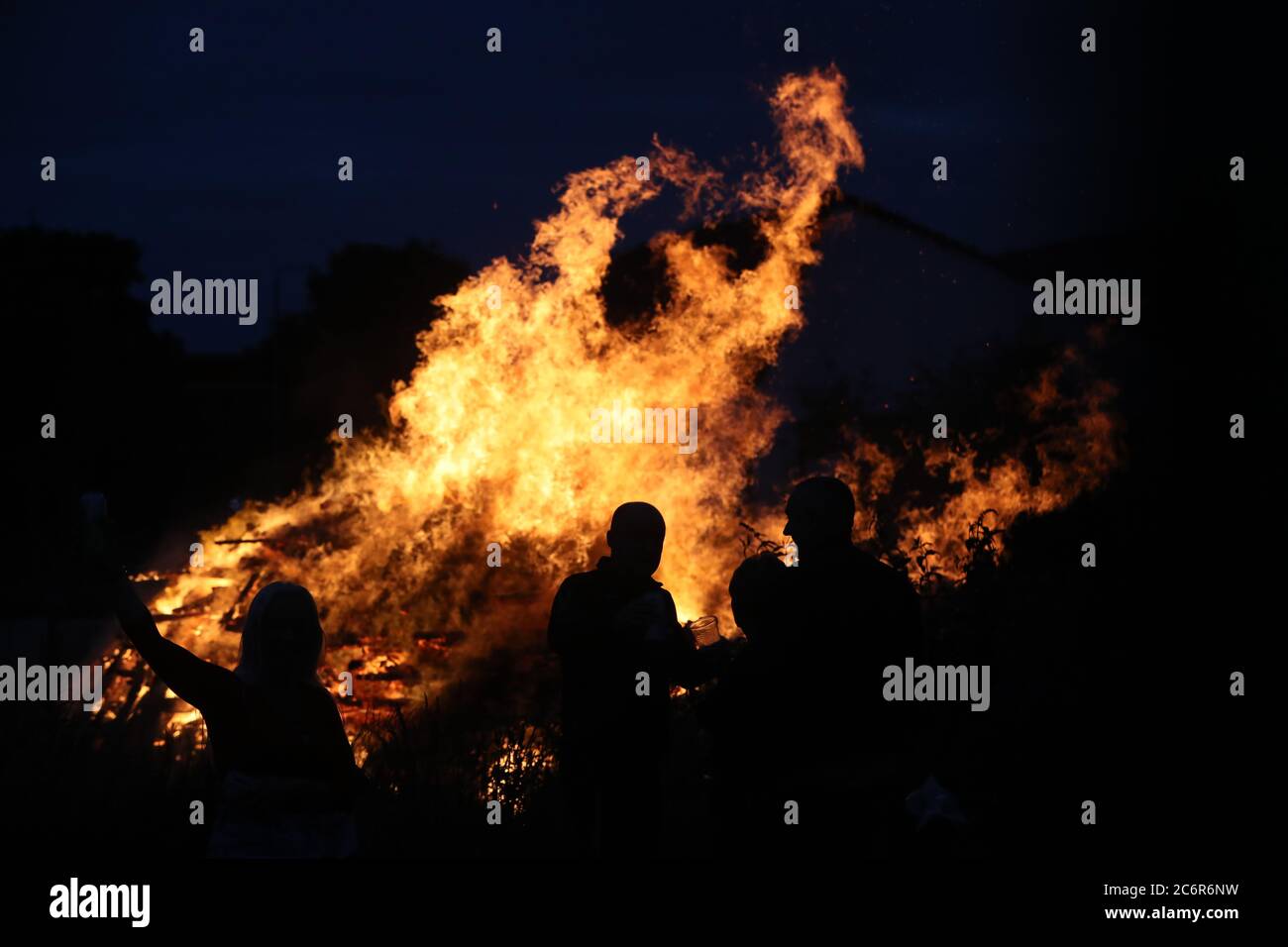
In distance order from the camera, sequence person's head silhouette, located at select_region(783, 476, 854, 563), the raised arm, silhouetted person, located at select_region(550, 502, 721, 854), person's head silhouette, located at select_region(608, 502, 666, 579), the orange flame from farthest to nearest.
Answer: the orange flame, person's head silhouette, located at select_region(608, 502, 666, 579), silhouetted person, located at select_region(550, 502, 721, 854), person's head silhouette, located at select_region(783, 476, 854, 563), the raised arm

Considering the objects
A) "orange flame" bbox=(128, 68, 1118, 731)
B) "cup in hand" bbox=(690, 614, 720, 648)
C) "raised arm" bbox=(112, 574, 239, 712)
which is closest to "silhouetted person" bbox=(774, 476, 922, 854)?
"cup in hand" bbox=(690, 614, 720, 648)

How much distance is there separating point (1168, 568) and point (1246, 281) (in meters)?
7.23

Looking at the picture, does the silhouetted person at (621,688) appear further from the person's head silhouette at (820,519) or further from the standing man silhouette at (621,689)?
the person's head silhouette at (820,519)

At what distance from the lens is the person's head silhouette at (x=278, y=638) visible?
159 inches

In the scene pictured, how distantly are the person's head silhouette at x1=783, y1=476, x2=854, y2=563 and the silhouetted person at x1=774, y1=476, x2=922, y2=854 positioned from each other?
0.17 meters

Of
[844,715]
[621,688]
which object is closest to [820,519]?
[844,715]

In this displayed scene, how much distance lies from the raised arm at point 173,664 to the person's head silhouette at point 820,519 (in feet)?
6.84

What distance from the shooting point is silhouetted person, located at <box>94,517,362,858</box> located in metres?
3.95

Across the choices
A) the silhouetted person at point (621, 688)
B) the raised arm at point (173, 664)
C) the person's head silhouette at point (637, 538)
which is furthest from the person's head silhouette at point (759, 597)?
the raised arm at point (173, 664)

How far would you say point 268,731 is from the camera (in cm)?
402

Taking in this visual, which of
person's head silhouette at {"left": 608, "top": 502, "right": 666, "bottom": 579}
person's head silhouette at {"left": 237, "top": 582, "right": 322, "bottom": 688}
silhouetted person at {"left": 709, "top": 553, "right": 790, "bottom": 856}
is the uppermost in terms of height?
person's head silhouette at {"left": 608, "top": 502, "right": 666, "bottom": 579}

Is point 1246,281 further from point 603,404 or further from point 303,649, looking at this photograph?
point 303,649

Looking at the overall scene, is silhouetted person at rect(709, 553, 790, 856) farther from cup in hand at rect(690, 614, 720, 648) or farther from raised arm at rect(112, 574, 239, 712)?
raised arm at rect(112, 574, 239, 712)

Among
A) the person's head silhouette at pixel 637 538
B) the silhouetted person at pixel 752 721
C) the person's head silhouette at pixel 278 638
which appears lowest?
the silhouetted person at pixel 752 721
